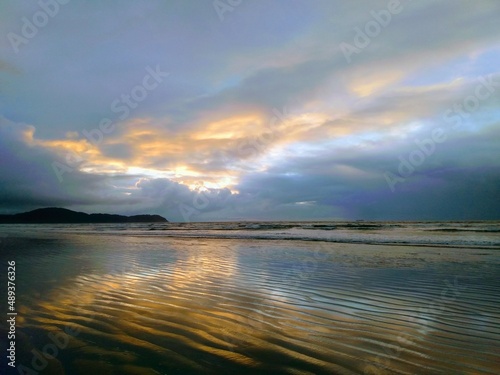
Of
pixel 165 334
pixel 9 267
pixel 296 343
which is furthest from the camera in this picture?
pixel 9 267

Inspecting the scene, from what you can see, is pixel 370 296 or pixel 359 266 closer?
pixel 370 296

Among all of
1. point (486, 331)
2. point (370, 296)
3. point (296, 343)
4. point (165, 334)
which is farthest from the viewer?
point (370, 296)

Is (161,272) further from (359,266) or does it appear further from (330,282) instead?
(359,266)

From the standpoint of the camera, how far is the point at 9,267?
41.2ft

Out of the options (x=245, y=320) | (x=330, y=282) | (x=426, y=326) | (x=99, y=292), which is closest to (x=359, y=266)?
(x=330, y=282)

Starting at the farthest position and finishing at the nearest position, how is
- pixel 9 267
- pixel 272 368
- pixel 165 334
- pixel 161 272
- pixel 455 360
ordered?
pixel 9 267 → pixel 161 272 → pixel 165 334 → pixel 455 360 → pixel 272 368

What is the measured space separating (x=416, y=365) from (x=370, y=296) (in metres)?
4.19

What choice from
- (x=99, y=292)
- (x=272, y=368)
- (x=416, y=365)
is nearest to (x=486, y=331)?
(x=416, y=365)

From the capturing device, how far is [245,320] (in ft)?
19.8

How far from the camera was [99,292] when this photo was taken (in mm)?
8375

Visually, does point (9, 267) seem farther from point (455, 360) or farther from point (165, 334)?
point (455, 360)

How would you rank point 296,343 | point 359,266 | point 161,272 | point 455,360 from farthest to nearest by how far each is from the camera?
1. point 359,266
2. point 161,272
3. point 296,343
4. point 455,360

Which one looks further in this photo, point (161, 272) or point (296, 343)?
point (161, 272)

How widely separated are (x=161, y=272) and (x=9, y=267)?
6706 millimetres
